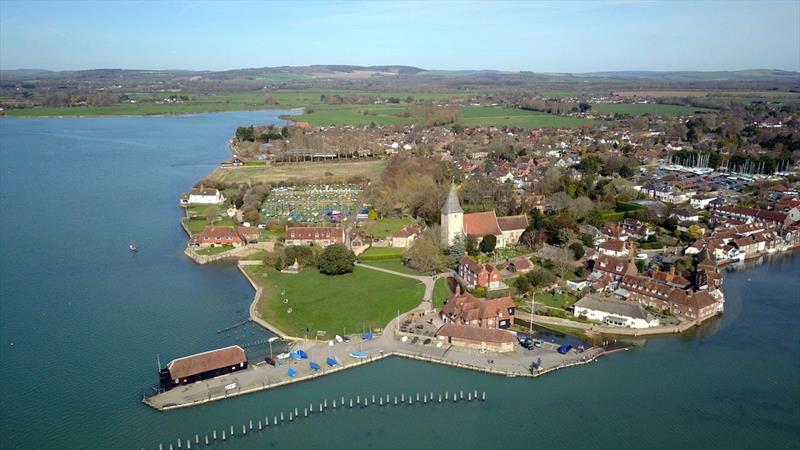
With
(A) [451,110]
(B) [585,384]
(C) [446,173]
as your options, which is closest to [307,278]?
(B) [585,384]

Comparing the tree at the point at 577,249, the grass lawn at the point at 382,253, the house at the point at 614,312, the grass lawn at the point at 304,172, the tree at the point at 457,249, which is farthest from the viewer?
the grass lawn at the point at 304,172

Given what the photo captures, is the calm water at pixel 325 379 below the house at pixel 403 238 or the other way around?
below

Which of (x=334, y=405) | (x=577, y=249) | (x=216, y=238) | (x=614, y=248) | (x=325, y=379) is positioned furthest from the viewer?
(x=216, y=238)

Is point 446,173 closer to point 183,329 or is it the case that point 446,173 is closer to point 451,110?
point 183,329

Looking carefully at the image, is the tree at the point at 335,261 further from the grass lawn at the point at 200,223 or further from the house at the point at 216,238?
the grass lawn at the point at 200,223

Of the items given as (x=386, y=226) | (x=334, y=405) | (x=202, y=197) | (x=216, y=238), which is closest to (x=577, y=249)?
(x=386, y=226)

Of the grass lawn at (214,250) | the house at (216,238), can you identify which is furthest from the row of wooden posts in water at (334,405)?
the house at (216,238)

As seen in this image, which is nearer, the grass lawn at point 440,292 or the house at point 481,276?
the grass lawn at point 440,292

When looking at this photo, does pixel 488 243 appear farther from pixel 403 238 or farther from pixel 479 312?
pixel 479 312
